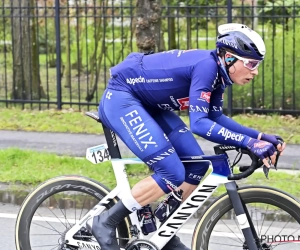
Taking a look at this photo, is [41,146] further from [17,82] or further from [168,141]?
[168,141]

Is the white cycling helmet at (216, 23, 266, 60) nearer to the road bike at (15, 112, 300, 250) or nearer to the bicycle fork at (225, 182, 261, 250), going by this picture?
the road bike at (15, 112, 300, 250)

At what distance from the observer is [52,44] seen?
760 inches

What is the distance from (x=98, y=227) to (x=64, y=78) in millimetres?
14743

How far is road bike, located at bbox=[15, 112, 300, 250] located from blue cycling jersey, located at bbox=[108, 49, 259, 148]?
0.59 ft

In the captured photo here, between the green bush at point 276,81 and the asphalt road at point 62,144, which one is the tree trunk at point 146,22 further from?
the green bush at point 276,81

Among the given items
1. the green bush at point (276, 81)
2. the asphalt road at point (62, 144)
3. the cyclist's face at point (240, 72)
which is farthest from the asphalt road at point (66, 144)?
the cyclist's face at point (240, 72)

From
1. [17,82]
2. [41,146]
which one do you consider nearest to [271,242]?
[41,146]

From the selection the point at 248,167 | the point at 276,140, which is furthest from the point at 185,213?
the point at 276,140

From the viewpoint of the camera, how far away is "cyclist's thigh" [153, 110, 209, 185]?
4.66 m

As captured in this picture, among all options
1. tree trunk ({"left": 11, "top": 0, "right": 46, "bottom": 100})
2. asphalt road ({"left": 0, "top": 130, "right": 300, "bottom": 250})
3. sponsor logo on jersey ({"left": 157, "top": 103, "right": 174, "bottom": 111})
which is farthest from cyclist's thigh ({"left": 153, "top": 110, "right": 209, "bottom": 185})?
tree trunk ({"left": 11, "top": 0, "right": 46, "bottom": 100})

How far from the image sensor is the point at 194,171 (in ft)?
15.3

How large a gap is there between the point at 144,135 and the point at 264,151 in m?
0.77

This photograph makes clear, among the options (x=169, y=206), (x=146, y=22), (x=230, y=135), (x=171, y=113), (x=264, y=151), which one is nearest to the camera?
(x=264, y=151)

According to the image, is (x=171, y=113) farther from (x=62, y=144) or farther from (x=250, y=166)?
(x=62, y=144)
